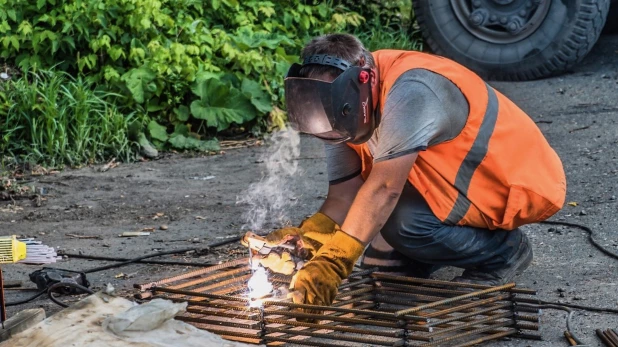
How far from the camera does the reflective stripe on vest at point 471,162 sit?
4309mm

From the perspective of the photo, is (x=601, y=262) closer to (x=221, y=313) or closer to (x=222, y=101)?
(x=221, y=313)

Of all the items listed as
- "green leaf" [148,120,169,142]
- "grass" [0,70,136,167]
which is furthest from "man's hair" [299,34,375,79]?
"green leaf" [148,120,169,142]

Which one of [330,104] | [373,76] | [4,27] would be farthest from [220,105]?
[330,104]

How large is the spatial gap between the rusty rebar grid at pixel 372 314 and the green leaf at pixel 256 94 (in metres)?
3.88

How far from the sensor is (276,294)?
4.25m

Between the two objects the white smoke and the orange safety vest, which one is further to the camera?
the white smoke

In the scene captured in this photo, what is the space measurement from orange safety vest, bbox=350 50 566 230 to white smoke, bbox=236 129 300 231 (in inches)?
72.7

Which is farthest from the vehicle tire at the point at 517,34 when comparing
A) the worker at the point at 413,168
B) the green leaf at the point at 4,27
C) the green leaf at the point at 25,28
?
the worker at the point at 413,168

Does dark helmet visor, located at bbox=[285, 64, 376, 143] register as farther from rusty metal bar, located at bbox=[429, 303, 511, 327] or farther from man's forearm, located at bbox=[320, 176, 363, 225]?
rusty metal bar, located at bbox=[429, 303, 511, 327]

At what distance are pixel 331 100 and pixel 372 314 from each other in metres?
0.83

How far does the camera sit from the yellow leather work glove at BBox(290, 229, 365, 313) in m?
3.87

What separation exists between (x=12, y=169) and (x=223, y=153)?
5.24ft

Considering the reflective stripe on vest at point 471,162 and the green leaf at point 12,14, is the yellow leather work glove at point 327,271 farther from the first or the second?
the green leaf at point 12,14

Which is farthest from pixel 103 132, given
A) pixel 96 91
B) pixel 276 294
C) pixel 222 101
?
pixel 276 294
